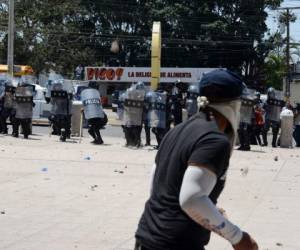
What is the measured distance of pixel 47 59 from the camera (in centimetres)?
5569

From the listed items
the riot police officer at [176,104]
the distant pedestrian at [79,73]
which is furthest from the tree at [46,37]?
the riot police officer at [176,104]

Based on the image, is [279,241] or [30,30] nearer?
[279,241]

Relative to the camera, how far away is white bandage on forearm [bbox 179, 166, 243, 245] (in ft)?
10.2

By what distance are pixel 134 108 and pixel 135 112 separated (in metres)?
0.13

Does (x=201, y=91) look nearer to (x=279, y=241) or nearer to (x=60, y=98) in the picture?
(x=279, y=241)

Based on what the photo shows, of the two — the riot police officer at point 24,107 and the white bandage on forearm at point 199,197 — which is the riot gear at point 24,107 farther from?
the white bandage on forearm at point 199,197

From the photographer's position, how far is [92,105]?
19.2 metres

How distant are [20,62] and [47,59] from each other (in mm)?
2353

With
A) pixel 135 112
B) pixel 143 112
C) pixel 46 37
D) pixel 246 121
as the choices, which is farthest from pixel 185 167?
pixel 46 37

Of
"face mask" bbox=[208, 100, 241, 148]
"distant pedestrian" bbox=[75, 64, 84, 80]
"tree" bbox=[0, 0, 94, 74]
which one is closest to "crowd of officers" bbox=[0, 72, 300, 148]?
"face mask" bbox=[208, 100, 241, 148]

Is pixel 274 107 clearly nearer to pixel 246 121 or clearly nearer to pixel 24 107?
pixel 246 121

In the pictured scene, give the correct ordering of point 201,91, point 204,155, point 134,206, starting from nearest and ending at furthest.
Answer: point 204,155, point 201,91, point 134,206

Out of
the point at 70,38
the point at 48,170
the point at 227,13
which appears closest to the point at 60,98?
the point at 48,170

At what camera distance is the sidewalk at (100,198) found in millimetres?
7398
